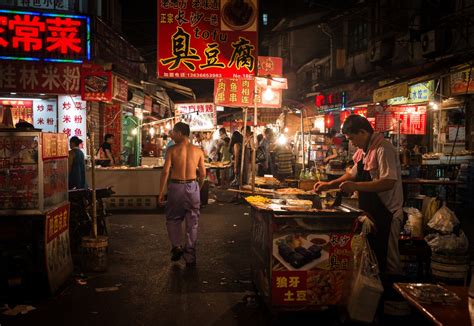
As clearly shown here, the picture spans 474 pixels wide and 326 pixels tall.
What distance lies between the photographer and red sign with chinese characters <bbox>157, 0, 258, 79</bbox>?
8.81 m

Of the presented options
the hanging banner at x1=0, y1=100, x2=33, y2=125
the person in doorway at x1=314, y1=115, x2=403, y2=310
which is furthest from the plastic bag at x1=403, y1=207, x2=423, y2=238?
the hanging banner at x1=0, y1=100, x2=33, y2=125

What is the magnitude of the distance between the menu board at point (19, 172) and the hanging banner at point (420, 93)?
1168 centimetres

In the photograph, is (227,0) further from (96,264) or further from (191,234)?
(96,264)

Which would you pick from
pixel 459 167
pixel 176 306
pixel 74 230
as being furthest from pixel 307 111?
pixel 176 306

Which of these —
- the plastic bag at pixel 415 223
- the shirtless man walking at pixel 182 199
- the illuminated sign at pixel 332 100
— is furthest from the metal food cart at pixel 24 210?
the illuminated sign at pixel 332 100

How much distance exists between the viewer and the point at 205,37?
29.2 feet

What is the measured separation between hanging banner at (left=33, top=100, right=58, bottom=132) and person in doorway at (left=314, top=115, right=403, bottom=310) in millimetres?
11241

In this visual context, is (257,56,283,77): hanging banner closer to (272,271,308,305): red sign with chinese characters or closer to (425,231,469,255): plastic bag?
(425,231,469,255): plastic bag

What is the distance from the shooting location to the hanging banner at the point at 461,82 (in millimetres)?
A: 11727

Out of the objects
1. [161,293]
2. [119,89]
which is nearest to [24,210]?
[161,293]

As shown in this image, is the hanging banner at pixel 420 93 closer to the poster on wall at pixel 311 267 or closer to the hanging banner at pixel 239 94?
the hanging banner at pixel 239 94

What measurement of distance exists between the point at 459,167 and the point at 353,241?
9.92 m

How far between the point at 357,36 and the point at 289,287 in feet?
61.7

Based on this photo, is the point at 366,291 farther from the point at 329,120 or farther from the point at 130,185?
the point at 329,120
